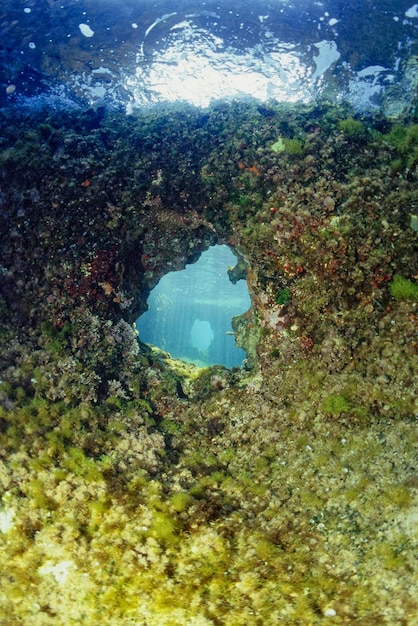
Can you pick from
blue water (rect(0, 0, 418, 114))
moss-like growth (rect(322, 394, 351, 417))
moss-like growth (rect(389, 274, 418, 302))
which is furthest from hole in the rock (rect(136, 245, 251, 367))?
moss-like growth (rect(389, 274, 418, 302))

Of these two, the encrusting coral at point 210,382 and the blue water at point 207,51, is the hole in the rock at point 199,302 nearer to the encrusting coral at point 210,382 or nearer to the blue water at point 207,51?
the blue water at point 207,51

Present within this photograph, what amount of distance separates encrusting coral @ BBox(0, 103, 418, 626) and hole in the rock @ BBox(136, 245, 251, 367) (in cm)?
2094

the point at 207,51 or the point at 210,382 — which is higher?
the point at 207,51

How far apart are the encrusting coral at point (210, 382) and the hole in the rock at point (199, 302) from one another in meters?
20.9

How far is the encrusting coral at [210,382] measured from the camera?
166 inches

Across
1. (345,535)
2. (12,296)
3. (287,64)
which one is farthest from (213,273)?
(345,535)

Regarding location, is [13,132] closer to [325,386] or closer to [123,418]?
[123,418]

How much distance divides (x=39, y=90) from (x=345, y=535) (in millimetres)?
10753

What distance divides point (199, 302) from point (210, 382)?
5205cm

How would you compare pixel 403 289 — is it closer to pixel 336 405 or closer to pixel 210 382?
pixel 336 405

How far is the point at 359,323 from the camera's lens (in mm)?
5762

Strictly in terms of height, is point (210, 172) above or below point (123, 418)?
above

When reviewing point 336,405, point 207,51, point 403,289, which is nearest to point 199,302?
point 207,51

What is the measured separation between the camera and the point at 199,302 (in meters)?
58.5
